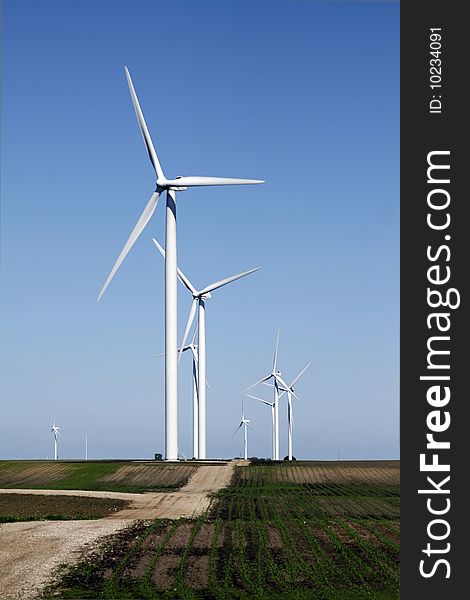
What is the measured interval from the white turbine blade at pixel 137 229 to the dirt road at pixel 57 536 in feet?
59.7

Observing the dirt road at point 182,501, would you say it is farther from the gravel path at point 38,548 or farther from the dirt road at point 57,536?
the gravel path at point 38,548

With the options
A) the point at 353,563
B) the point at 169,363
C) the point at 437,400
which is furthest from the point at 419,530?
the point at 169,363


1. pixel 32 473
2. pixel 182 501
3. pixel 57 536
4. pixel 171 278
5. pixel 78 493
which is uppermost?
pixel 171 278

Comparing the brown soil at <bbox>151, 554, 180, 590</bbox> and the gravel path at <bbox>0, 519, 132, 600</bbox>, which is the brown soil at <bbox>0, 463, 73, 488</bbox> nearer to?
the gravel path at <bbox>0, 519, 132, 600</bbox>

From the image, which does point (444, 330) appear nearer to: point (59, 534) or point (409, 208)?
point (409, 208)

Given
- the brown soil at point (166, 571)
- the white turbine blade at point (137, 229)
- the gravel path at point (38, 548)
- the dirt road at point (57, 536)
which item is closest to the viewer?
the brown soil at point (166, 571)

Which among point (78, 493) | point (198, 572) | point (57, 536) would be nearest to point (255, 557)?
point (198, 572)

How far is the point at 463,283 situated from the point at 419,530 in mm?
6087

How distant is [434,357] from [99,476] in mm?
70843

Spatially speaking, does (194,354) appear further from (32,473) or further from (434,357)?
→ (434,357)

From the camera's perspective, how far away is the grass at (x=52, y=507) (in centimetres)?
5450

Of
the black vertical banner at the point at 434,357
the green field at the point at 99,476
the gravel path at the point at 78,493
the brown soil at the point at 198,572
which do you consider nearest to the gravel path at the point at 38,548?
the brown soil at the point at 198,572

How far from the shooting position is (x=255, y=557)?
39.6 metres

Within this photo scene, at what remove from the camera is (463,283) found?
2272 cm
